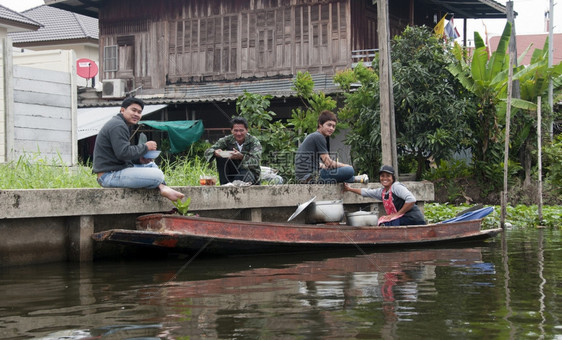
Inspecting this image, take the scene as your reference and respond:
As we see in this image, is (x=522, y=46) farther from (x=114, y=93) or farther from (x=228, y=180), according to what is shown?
(x=228, y=180)

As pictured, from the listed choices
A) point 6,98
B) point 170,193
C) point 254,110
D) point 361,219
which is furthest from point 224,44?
point 170,193

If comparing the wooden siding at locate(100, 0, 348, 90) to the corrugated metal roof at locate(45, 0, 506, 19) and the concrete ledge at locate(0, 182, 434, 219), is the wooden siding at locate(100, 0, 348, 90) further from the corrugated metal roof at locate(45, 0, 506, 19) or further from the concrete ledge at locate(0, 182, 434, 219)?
the concrete ledge at locate(0, 182, 434, 219)

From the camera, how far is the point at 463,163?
58.4 ft

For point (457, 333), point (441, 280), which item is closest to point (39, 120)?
point (441, 280)

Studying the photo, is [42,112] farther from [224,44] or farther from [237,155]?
[224,44]

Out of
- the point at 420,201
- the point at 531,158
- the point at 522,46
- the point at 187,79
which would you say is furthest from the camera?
the point at 522,46

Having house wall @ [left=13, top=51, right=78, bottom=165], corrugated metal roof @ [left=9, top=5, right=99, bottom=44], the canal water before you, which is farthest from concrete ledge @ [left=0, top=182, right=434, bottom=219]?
corrugated metal roof @ [left=9, top=5, right=99, bottom=44]

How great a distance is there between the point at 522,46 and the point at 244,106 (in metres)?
16.2

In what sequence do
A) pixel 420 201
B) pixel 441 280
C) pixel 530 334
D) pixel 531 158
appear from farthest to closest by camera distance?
1. pixel 531 158
2. pixel 420 201
3. pixel 441 280
4. pixel 530 334

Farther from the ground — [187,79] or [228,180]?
[187,79]

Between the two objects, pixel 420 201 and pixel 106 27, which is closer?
pixel 420 201

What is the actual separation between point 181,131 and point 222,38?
3.36 meters

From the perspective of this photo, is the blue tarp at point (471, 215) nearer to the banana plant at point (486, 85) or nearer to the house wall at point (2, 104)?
the banana plant at point (486, 85)

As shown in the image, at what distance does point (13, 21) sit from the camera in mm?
18953
